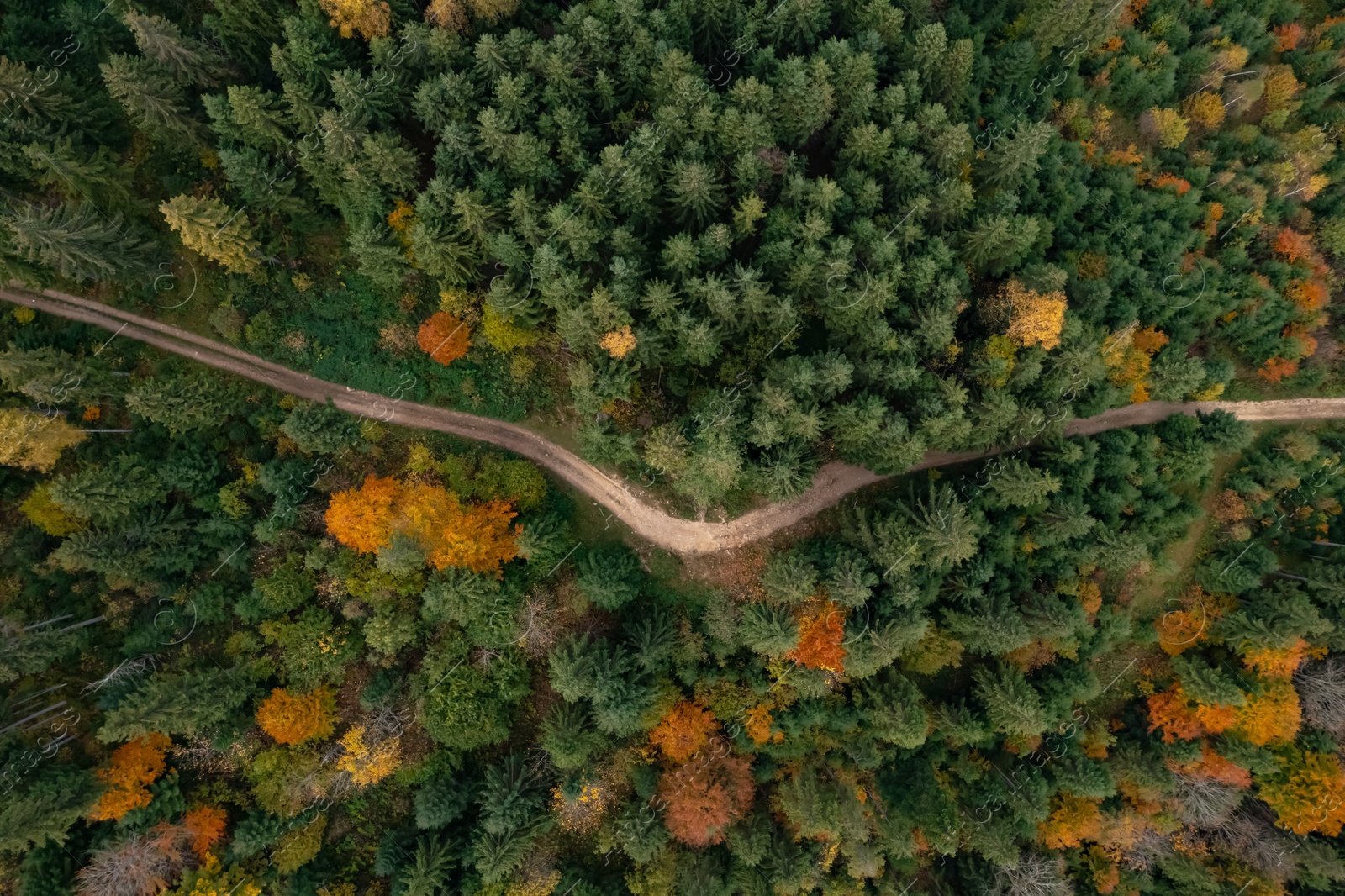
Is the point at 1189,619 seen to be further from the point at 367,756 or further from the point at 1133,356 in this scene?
the point at 367,756

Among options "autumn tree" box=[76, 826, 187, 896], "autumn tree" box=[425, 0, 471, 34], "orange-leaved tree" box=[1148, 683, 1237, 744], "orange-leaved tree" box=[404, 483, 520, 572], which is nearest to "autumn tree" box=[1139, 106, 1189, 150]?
"orange-leaved tree" box=[1148, 683, 1237, 744]

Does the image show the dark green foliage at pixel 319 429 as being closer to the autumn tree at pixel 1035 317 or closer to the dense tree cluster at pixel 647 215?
the dense tree cluster at pixel 647 215

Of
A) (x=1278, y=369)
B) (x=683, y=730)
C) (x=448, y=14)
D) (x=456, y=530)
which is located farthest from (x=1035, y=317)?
(x=448, y=14)

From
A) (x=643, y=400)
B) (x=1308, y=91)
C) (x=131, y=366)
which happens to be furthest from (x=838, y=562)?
(x=1308, y=91)

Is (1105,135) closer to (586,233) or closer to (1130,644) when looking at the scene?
(1130,644)

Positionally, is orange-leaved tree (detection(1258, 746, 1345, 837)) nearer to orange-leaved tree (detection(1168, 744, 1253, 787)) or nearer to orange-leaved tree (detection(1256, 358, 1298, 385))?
orange-leaved tree (detection(1168, 744, 1253, 787))

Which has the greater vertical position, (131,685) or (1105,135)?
(1105,135)

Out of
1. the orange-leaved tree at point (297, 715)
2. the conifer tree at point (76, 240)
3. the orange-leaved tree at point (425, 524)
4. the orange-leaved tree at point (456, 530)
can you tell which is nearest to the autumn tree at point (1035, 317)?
the orange-leaved tree at point (456, 530)
